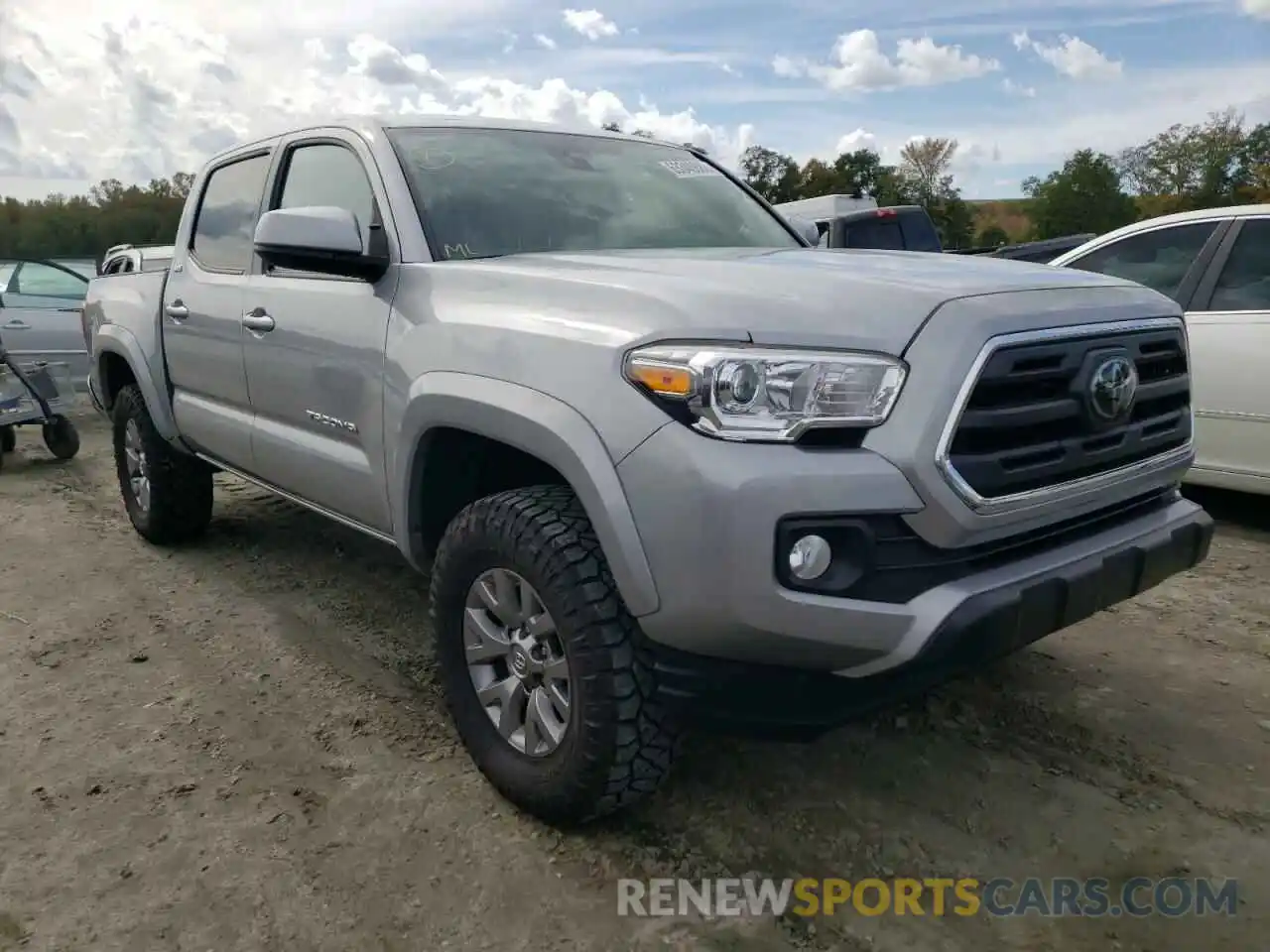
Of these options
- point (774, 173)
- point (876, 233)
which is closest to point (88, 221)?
point (876, 233)

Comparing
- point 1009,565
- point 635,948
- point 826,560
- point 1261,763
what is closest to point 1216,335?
point 1261,763

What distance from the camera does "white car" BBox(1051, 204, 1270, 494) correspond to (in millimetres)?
4785

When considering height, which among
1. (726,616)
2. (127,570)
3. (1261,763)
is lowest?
(127,570)

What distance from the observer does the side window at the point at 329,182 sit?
3305mm

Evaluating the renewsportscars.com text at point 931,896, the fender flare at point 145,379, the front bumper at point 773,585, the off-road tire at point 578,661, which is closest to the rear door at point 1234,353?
the renewsportscars.com text at point 931,896

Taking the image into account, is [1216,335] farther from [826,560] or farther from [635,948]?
[635,948]

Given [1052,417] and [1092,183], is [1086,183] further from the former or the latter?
[1052,417]

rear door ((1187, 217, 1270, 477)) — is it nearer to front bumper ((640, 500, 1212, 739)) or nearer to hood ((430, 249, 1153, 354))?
hood ((430, 249, 1153, 354))

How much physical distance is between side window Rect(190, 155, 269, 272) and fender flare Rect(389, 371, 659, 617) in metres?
1.63

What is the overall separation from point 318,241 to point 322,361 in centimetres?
50

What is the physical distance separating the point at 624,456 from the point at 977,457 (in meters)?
0.73

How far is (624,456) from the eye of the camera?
2.15 meters

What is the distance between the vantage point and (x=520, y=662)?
8.39 feet

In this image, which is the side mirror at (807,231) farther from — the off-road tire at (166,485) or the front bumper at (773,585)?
the off-road tire at (166,485)
